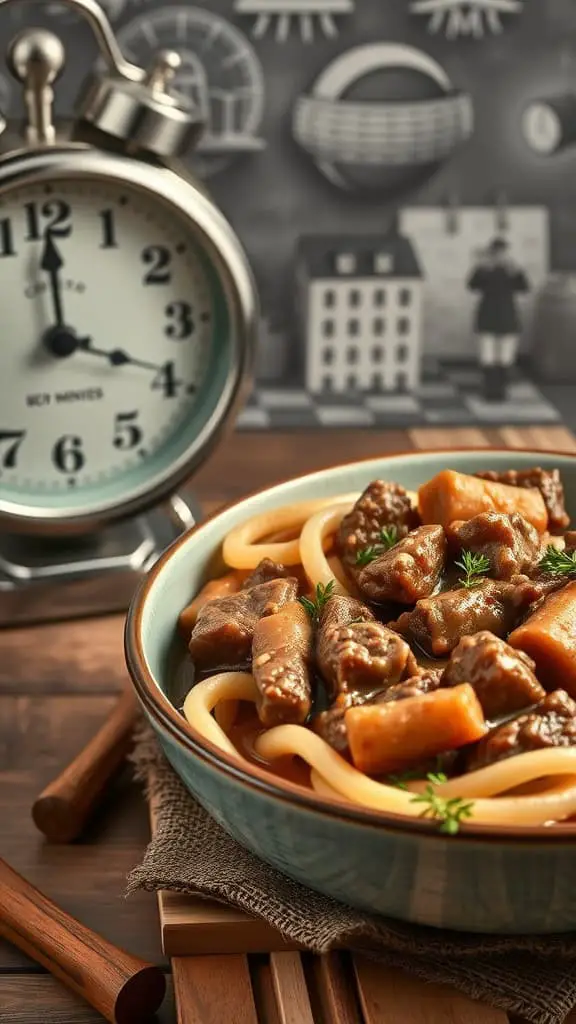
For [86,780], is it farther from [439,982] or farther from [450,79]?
[450,79]

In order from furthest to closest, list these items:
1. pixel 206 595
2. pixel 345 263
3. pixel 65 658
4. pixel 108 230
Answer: pixel 345 263 → pixel 108 230 → pixel 65 658 → pixel 206 595

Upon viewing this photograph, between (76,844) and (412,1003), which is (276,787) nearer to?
(412,1003)

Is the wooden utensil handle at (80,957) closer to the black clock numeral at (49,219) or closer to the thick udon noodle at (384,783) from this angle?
the thick udon noodle at (384,783)

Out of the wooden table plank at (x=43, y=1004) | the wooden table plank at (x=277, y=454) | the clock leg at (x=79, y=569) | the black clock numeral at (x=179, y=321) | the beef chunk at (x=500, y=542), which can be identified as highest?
the black clock numeral at (x=179, y=321)

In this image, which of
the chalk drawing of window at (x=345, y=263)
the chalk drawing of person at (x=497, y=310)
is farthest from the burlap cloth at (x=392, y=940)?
the chalk drawing of person at (x=497, y=310)

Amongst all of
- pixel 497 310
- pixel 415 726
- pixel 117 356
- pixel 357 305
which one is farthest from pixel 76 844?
pixel 497 310

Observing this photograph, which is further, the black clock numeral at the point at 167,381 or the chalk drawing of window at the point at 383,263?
the chalk drawing of window at the point at 383,263

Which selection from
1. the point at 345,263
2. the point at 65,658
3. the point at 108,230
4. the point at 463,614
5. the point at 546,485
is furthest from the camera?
the point at 345,263
